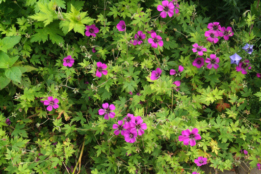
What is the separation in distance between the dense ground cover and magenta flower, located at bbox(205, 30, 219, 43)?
0.04ft

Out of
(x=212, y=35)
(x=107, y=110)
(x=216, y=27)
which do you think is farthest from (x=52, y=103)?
(x=216, y=27)

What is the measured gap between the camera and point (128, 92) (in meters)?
2.90

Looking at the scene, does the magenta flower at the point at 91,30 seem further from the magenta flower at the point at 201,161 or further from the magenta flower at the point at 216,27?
the magenta flower at the point at 201,161

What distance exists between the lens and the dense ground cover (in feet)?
8.54

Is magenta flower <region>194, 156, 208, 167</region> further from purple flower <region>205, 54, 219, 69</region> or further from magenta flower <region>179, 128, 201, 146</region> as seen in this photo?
purple flower <region>205, 54, 219, 69</region>

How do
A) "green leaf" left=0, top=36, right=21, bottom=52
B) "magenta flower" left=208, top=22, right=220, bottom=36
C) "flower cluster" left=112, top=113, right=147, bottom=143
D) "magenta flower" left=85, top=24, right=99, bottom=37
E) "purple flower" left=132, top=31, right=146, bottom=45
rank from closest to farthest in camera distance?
1. "flower cluster" left=112, top=113, right=147, bottom=143
2. "green leaf" left=0, top=36, right=21, bottom=52
3. "purple flower" left=132, top=31, right=146, bottom=45
4. "magenta flower" left=208, top=22, right=220, bottom=36
5. "magenta flower" left=85, top=24, right=99, bottom=37

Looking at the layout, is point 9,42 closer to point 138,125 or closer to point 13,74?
point 13,74

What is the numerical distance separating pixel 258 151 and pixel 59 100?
8.71 feet

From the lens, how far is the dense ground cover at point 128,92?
8.54 feet

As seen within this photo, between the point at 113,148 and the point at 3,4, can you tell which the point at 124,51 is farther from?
the point at 3,4

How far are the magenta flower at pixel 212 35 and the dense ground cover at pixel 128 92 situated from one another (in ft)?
0.04

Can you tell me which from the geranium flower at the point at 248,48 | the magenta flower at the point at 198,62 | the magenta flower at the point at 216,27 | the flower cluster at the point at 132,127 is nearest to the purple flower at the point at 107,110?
the flower cluster at the point at 132,127

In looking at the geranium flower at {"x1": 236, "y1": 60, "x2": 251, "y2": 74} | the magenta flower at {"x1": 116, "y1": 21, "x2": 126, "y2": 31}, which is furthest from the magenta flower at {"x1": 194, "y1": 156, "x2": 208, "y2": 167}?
the magenta flower at {"x1": 116, "y1": 21, "x2": 126, "y2": 31}

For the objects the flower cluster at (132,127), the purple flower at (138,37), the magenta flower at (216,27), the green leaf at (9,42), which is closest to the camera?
the flower cluster at (132,127)
